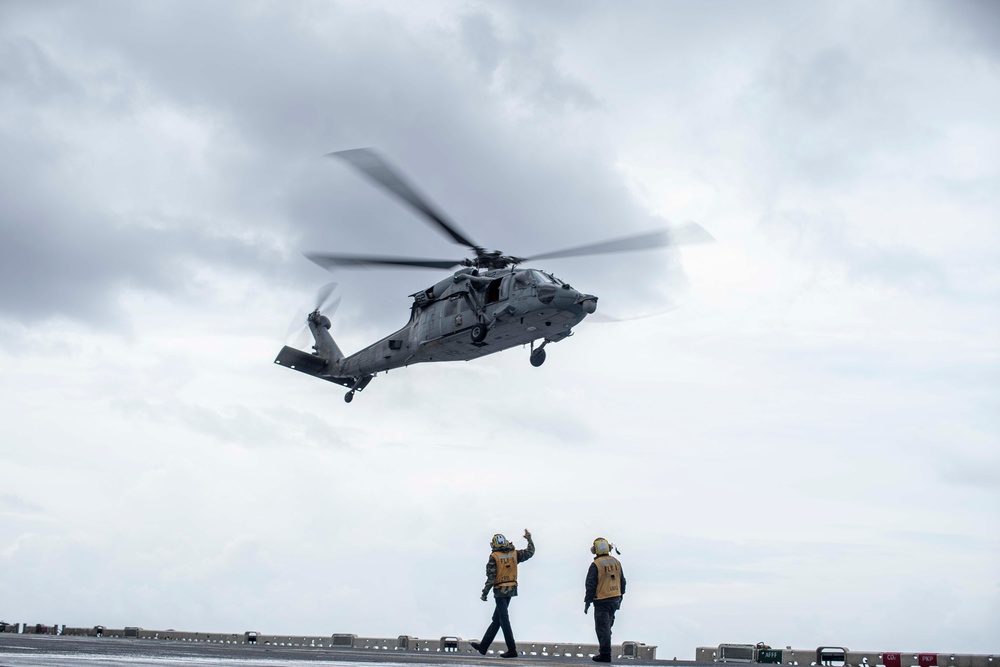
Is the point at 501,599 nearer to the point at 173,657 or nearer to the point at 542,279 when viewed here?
the point at 173,657

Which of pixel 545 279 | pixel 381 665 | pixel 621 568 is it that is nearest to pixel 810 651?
pixel 621 568

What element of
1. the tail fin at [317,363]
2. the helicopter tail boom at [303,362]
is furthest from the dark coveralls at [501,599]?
the helicopter tail boom at [303,362]

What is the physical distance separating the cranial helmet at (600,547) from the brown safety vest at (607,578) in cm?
8

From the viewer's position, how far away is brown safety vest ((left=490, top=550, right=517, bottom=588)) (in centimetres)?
1727

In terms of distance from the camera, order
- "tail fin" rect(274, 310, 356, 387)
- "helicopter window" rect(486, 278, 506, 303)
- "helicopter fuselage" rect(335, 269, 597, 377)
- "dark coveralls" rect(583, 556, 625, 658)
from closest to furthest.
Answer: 1. "dark coveralls" rect(583, 556, 625, 658)
2. "helicopter fuselage" rect(335, 269, 597, 377)
3. "helicopter window" rect(486, 278, 506, 303)
4. "tail fin" rect(274, 310, 356, 387)

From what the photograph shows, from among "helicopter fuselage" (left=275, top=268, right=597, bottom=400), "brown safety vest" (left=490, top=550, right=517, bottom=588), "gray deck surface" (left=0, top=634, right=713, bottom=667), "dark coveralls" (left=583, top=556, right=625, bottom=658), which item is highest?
"helicopter fuselage" (left=275, top=268, right=597, bottom=400)

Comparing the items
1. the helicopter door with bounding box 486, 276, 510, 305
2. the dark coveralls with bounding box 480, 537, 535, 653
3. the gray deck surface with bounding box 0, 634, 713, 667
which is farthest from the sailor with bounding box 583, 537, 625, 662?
the helicopter door with bounding box 486, 276, 510, 305

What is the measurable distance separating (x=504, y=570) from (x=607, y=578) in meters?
2.34

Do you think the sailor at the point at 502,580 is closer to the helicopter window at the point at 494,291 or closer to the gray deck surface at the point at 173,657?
the gray deck surface at the point at 173,657

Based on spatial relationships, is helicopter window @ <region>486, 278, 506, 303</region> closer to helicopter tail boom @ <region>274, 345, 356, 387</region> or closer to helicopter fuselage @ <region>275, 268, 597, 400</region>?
helicopter fuselage @ <region>275, 268, 597, 400</region>

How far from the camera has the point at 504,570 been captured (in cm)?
1730

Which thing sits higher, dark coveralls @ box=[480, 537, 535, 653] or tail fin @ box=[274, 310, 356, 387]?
tail fin @ box=[274, 310, 356, 387]

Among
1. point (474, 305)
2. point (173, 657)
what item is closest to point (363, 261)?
point (474, 305)

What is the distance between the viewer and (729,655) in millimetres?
21016
